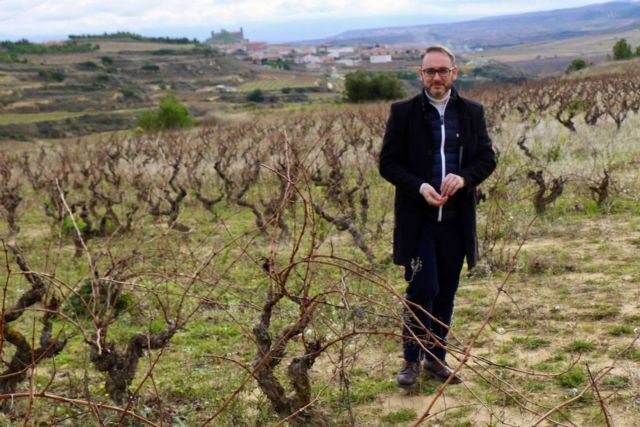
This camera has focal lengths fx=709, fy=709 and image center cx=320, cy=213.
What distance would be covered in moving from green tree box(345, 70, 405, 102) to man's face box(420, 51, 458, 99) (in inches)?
1383

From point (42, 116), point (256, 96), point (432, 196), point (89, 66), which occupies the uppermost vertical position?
point (89, 66)

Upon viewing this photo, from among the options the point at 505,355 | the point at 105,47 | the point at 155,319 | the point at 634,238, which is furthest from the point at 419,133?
the point at 105,47

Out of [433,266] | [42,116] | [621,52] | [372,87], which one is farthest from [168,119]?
[621,52]

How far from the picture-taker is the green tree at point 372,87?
125 feet

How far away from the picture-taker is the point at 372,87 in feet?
127

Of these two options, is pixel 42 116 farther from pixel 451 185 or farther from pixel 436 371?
pixel 451 185

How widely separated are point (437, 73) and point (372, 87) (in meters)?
36.1

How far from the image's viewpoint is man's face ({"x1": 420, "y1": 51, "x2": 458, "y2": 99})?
336 cm

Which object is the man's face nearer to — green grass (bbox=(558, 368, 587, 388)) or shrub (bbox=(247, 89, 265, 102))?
green grass (bbox=(558, 368, 587, 388))

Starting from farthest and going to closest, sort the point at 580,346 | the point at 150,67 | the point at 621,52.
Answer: the point at 150,67, the point at 621,52, the point at 580,346

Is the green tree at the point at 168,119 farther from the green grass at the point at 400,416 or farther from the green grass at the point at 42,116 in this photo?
the green grass at the point at 400,416

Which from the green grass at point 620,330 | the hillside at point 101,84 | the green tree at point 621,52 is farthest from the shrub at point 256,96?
the green grass at point 620,330

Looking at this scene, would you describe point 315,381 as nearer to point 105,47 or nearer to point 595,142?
point 595,142

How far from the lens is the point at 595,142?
1333 cm
